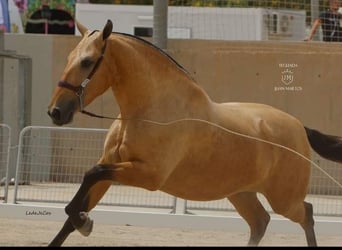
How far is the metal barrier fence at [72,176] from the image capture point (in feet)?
39.0

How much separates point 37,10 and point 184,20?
16.6 ft

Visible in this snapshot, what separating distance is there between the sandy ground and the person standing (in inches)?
231

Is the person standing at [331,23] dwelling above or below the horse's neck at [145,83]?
above

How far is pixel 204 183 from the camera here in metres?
8.45

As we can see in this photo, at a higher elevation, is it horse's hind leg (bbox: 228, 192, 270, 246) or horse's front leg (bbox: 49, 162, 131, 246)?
horse's front leg (bbox: 49, 162, 131, 246)

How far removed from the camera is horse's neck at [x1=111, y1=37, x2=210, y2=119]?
8125 millimetres

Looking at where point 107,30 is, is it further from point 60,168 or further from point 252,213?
point 60,168

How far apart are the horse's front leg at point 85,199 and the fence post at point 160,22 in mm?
6296

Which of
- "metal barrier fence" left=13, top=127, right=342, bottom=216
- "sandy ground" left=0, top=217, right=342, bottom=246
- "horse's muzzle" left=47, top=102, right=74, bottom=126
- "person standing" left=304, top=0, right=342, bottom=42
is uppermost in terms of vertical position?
"person standing" left=304, top=0, right=342, bottom=42

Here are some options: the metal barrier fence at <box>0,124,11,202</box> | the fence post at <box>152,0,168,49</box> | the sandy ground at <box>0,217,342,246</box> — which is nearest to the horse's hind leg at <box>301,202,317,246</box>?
the sandy ground at <box>0,217,342,246</box>

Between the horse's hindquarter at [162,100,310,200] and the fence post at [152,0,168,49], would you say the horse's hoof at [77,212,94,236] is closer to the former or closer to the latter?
the horse's hindquarter at [162,100,310,200]
